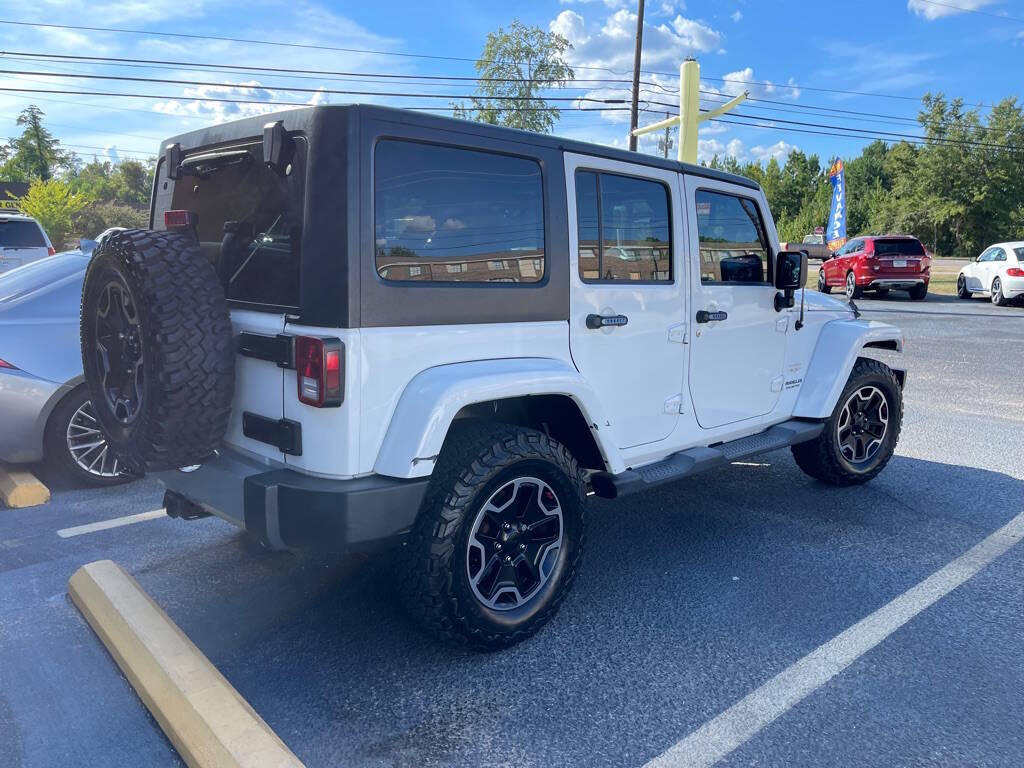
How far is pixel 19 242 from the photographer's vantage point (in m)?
11.0

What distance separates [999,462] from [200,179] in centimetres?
573

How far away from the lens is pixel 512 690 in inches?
110

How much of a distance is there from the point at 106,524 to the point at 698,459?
3300 mm

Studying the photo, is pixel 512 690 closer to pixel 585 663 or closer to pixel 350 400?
pixel 585 663

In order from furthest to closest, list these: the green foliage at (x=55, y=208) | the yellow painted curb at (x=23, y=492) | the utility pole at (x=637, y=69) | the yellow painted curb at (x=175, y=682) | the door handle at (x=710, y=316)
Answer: the green foliage at (x=55, y=208) → the utility pole at (x=637, y=69) → the yellow painted curb at (x=23, y=492) → the door handle at (x=710, y=316) → the yellow painted curb at (x=175, y=682)

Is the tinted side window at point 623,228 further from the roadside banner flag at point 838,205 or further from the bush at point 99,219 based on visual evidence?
the bush at point 99,219

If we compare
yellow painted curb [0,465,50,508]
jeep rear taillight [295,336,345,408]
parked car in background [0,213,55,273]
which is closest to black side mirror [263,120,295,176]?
jeep rear taillight [295,336,345,408]

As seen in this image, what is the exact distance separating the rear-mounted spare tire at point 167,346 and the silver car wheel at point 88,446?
2177 mm

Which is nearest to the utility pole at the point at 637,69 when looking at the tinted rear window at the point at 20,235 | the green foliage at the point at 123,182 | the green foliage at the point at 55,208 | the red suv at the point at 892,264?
the red suv at the point at 892,264

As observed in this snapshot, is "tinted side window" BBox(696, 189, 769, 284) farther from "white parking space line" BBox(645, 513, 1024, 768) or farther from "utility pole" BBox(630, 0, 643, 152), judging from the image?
"utility pole" BBox(630, 0, 643, 152)

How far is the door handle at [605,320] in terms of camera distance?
11.0 feet

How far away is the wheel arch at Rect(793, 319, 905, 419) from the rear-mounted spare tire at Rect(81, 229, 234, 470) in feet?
11.3

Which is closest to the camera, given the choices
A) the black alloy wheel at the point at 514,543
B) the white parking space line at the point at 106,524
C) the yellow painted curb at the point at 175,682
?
the yellow painted curb at the point at 175,682

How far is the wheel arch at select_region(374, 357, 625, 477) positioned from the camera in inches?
106
